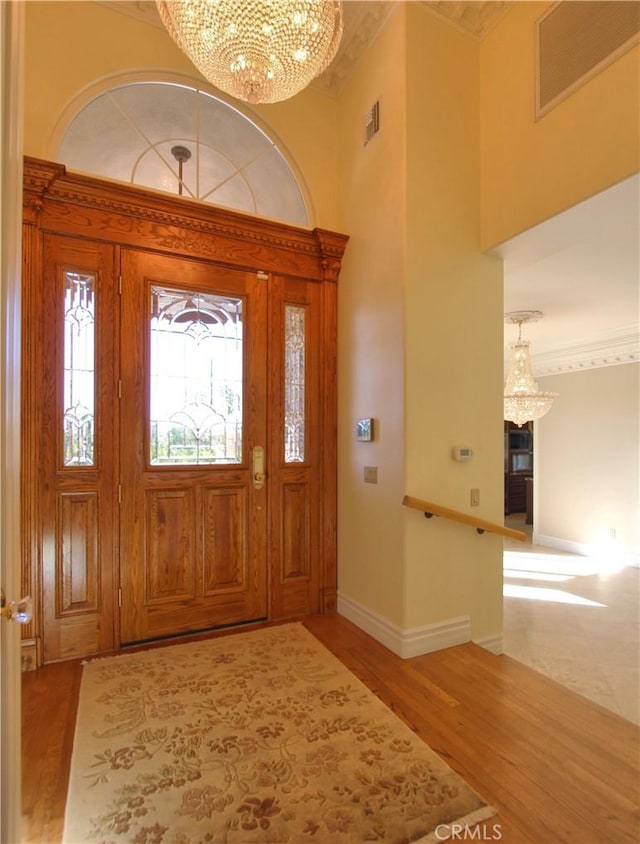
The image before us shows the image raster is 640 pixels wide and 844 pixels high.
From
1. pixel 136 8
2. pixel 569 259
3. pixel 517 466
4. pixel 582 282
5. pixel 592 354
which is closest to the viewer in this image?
pixel 136 8

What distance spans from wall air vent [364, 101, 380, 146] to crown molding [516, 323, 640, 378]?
4.57m

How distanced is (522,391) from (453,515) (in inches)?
135

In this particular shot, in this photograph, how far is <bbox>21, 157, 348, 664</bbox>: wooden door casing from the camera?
2.37 m

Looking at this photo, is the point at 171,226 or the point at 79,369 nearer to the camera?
the point at 79,369

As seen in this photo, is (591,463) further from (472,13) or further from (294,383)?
(472,13)

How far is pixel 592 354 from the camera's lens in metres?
6.12

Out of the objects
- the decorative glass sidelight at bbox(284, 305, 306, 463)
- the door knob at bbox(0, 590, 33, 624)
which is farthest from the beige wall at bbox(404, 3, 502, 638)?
the door knob at bbox(0, 590, 33, 624)

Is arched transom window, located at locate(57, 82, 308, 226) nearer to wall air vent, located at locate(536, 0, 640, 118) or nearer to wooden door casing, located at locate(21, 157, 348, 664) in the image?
wooden door casing, located at locate(21, 157, 348, 664)

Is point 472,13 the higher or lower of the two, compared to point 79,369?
higher

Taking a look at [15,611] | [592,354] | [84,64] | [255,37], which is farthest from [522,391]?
[15,611]

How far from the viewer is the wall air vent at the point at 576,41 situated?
81.0 inches

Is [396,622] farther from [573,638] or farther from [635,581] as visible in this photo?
[635,581]

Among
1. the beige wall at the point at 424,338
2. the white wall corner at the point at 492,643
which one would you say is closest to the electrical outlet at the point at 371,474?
the beige wall at the point at 424,338

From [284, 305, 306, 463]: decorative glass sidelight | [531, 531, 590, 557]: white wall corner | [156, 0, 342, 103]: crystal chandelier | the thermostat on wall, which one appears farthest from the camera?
[531, 531, 590, 557]: white wall corner
